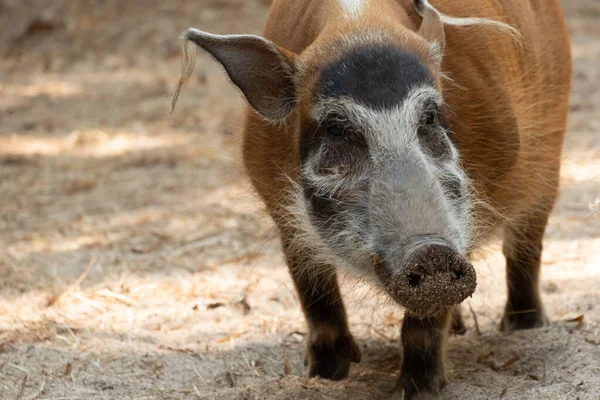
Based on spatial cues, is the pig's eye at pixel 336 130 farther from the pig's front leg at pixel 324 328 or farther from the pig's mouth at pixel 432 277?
the pig's front leg at pixel 324 328

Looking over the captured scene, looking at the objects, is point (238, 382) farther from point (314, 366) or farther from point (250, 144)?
point (250, 144)

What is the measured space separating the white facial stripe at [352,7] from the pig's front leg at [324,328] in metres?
0.96

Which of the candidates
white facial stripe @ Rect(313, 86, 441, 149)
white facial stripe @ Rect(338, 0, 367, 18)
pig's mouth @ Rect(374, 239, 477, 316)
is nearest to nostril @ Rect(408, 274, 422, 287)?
pig's mouth @ Rect(374, 239, 477, 316)

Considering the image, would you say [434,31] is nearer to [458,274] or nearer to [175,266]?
[458,274]

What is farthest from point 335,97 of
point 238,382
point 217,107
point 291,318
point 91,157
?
point 217,107

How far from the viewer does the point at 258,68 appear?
11.2 feet

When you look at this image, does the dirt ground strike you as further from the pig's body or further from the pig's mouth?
the pig's mouth

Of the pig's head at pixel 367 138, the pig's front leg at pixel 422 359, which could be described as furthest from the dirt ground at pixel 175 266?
the pig's head at pixel 367 138

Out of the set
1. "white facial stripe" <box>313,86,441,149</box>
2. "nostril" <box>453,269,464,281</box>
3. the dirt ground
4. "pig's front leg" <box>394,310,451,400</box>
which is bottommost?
the dirt ground

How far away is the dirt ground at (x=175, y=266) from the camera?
3.81m

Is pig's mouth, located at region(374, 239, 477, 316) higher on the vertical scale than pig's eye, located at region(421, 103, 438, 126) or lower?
lower

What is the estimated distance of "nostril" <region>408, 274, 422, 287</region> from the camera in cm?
279

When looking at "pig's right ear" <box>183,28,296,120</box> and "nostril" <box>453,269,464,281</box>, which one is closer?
"nostril" <box>453,269,464,281</box>

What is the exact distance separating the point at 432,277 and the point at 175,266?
8.81 feet
